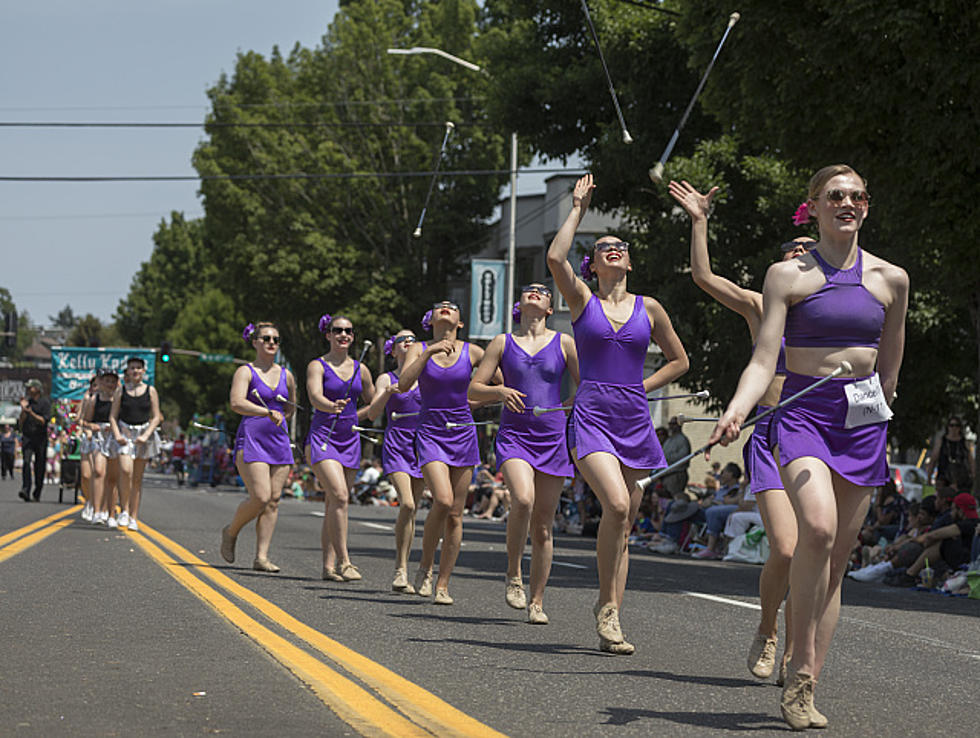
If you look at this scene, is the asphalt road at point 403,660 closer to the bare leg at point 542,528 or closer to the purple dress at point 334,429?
the bare leg at point 542,528

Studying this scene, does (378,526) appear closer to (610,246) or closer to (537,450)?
(537,450)

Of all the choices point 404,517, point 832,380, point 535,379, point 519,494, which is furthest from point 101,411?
point 832,380

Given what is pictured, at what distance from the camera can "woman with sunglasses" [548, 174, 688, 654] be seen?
810 centimetres

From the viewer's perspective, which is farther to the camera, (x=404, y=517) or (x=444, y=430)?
(x=404, y=517)

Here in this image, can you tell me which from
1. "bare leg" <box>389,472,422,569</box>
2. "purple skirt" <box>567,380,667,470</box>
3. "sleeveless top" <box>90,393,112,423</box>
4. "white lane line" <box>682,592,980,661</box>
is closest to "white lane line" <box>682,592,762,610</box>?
"white lane line" <box>682,592,980,661</box>

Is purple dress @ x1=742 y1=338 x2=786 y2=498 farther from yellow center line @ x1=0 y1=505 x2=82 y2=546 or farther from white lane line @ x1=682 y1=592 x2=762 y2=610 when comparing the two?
yellow center line @ x1=0 y1=505 x2=82 y2=546

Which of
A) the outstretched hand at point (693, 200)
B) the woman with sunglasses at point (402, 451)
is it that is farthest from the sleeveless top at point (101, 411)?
the outstretched hand at point (693, 200)

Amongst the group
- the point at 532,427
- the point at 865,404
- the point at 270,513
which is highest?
the point at 865,404

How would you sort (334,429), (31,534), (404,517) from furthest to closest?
(31,534) < (334,429) < (404,517)

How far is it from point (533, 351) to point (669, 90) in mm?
19739

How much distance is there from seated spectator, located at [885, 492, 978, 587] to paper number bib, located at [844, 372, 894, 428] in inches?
405

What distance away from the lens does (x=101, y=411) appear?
19984 mm

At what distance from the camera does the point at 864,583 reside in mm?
16500

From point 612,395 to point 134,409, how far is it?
11201mm
